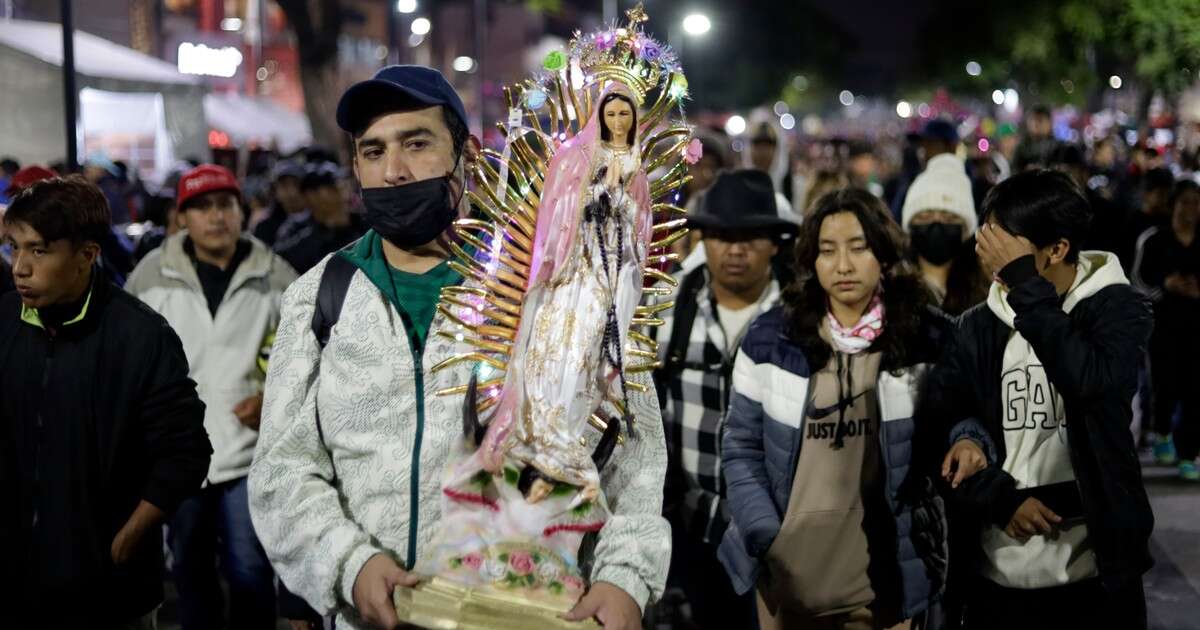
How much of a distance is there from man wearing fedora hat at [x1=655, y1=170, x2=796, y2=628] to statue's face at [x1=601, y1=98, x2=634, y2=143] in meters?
3.21

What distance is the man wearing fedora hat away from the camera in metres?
5.90

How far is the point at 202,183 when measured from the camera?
6625 millimetres

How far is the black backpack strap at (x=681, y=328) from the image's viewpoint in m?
6.00

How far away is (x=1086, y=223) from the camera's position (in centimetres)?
435

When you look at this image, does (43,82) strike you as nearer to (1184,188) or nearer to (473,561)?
(1184,188)

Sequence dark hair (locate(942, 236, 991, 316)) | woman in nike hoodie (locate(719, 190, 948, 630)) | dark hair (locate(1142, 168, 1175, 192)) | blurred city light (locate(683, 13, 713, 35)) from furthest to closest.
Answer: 1. blurred city light (locate(683, 13, 713, 35))
2. dark hair (locate(1142, 168, 1175, 192))
3. dark hair (locate(942, 236, 991, 316))
4. woman in nike hoodie (locate(719, 190, 948, 630))

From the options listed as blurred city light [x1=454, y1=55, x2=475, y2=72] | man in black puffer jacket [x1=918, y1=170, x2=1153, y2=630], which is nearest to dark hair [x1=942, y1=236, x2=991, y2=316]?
man in black puffer jacket [x1=918, y1=170, x2=1153, y2=630]

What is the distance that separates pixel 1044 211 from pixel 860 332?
844 millimetres

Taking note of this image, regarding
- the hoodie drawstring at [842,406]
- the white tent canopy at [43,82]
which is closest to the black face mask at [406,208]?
the hoodie drawstring at [842,406]

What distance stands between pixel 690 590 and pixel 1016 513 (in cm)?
221

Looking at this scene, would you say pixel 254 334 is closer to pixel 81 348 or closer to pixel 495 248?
pixel 81 348

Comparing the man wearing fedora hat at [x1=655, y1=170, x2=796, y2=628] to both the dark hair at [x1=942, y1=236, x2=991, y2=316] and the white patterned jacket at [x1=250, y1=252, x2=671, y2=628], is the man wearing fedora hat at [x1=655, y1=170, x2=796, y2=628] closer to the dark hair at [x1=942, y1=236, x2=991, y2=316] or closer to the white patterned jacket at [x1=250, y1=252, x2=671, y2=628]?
the dark hair at [x1=942, y1=236, x2=991, y2=316]

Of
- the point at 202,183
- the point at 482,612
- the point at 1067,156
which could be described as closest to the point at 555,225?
the point at 482,612

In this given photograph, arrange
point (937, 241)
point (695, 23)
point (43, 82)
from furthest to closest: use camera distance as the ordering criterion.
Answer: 1. point (695, 23)
2. point (43, 82)
3. point (937, 241)
